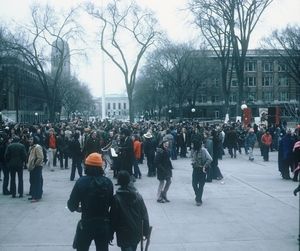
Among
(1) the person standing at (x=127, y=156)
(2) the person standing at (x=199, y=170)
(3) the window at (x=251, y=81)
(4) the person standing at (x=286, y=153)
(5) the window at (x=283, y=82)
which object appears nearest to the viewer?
(2) the person standing at (x=199, y=170)

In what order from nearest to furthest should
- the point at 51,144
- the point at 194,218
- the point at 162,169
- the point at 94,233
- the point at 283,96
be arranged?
the point at 94,233, the point at 194,218, the point at 162,169, the point at 51,144, the point at 283,96

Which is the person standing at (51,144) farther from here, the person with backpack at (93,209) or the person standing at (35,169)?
the person with backpack at (93,209)

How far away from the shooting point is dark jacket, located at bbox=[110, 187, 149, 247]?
4.32 metres

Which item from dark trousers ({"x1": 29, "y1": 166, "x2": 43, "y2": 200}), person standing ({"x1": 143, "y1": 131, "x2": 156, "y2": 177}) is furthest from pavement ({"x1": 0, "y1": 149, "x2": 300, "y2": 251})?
person standing ({"x1": 143, "y1": 131, "x2": 156, "y2": 177})

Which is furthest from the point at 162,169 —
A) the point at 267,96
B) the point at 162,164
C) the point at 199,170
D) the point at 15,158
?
the point at 267,96

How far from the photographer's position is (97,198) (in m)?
4.29

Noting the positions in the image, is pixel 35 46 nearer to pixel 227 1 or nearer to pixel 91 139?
pixel 227 1

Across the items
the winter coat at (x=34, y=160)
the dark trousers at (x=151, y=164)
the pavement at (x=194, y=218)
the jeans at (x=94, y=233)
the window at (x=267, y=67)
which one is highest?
the window at (x=267, y=67)

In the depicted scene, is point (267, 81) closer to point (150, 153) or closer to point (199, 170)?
point (150, 153)

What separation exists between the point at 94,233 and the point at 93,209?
0.89ft

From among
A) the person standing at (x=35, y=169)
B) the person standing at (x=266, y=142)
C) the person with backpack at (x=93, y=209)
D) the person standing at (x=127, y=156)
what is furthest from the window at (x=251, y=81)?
the person with backpack at (x=93, y=209)

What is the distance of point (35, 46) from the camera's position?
35.3 m

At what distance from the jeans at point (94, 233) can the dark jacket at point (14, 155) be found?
6323mm

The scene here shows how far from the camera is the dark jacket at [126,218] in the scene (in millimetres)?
4320
